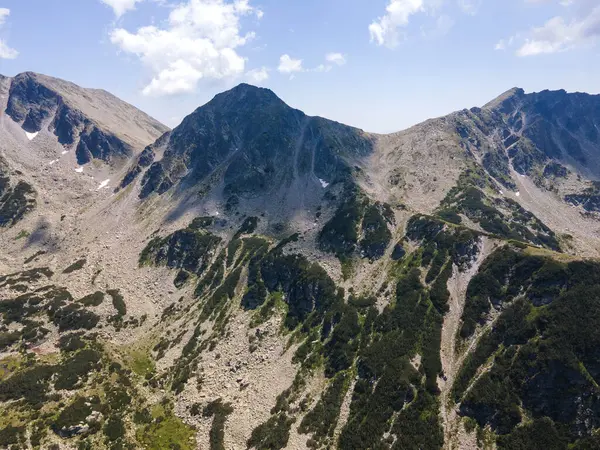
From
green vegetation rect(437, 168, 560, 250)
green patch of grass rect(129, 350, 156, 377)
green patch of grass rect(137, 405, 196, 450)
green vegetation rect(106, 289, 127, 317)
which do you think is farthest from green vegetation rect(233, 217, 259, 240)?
green vegetation rect(437, 168, 560, 250)

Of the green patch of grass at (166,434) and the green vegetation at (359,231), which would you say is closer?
the green patch of grass at (166,434)


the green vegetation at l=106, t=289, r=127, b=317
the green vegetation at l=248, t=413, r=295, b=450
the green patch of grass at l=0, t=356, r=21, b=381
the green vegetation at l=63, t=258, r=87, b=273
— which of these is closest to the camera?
the green vegetation at l=248, t=413, r=295, b=450

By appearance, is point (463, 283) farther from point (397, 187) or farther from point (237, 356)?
point (397, 187)

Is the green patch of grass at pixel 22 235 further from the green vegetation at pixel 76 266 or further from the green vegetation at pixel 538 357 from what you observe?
the green vegetation at pixel 538 357

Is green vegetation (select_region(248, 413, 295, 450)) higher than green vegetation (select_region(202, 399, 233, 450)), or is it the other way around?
green vegetation (select_region(248, 413, 295, 450))

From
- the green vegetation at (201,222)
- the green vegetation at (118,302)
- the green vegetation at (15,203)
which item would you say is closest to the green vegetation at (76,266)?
the green vegetation at (118,302)

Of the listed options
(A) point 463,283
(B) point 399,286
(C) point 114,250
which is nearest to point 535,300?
(A) point 463,283

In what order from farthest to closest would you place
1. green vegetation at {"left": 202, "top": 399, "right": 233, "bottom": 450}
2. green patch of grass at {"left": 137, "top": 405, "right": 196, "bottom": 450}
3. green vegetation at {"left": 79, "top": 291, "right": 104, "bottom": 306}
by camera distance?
1. green vegetation at {"left": 79, "top": 291, "right": 104, "bottom": 306}
2. green vegetation at {"left": 202, "top": 399, "right": 233, "bottom": 450}
3. green patch of grass at {"left": 137, "top": 405, "right": 196, "bottom": 450}

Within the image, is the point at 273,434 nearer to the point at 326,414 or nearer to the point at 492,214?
the point at 326,414

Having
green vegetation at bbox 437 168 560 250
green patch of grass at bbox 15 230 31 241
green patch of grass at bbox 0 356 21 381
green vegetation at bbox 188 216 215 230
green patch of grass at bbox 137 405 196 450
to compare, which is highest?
green vegetation at bbox 437 168 560 250

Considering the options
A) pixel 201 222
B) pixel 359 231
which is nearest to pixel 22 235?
pixel 201 222

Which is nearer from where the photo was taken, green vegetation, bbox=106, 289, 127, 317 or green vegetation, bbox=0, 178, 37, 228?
green vegetation, bbox=106, 289, 127, 317

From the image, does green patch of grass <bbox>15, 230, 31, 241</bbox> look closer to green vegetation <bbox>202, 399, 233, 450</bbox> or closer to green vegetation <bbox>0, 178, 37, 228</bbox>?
green vegetation <bbox>0, 178, 37, 228</bbox>
